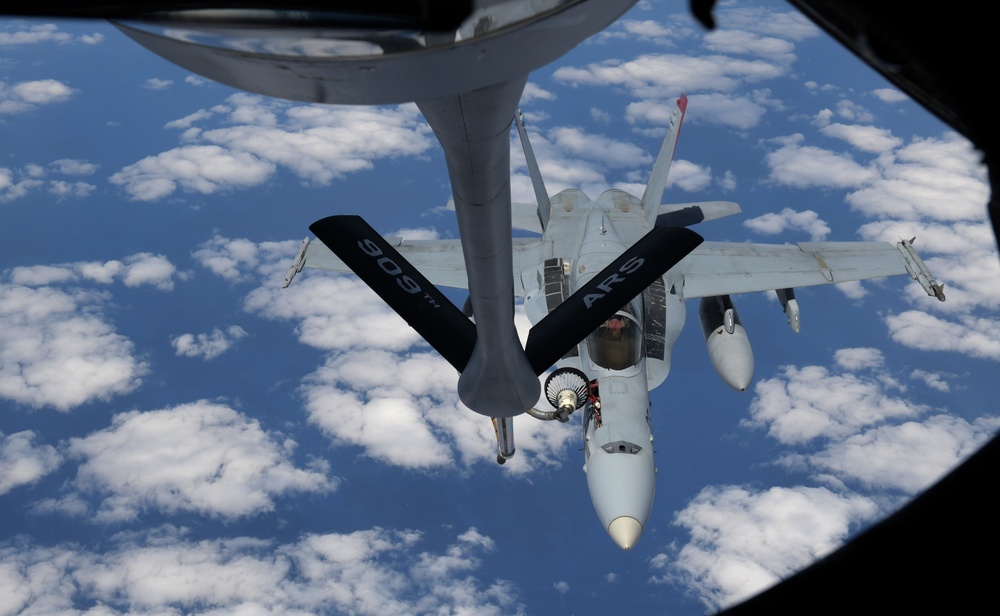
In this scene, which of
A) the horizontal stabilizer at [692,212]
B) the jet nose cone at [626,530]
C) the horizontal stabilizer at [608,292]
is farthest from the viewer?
the horizontal stabilizer at [692,212]

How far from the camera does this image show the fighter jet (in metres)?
9.88

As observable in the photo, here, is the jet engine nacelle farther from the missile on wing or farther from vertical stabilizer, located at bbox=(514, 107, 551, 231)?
vertical stabilizer, located at bbox=(514, 107, 551, 231)

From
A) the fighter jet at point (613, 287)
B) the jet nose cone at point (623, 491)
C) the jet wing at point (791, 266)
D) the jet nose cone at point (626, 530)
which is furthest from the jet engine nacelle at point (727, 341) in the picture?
the jet nose cone at point (626, 530)

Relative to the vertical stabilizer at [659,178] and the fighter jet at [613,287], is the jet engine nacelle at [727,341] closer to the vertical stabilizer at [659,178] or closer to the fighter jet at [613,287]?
the fighter jet at [613,287]

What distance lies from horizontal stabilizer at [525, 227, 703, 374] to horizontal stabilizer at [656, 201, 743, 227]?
13.8 meters

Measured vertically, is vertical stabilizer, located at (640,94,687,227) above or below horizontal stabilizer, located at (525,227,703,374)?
below

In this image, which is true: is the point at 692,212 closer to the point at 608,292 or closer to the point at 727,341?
the point at 727,341

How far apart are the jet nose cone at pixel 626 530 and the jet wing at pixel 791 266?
718cm

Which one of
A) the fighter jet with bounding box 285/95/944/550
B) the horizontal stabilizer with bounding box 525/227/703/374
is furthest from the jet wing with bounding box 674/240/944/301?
the horizontal stabilizer with bounding box 525/227/703/374

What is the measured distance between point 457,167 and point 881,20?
12.2 ft

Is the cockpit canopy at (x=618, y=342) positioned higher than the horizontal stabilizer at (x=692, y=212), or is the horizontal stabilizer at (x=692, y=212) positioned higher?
the cockpit canopy at (x=618, y=342)

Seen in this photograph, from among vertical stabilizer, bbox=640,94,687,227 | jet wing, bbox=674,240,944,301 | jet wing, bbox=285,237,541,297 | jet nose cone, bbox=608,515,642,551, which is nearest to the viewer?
jet nose cone, bbox=608,515,642,551

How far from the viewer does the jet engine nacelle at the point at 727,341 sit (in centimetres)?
1877

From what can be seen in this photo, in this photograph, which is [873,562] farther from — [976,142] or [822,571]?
[976,142]
